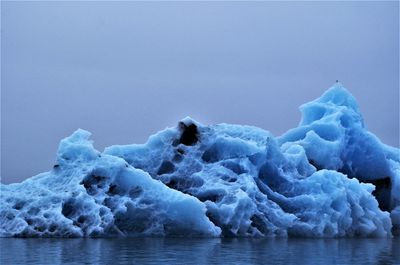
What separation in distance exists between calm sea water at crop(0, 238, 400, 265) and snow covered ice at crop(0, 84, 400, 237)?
1.81 metres

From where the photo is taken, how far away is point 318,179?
2544 cm

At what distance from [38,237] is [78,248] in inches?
201

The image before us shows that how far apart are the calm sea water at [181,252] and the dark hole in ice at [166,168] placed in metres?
5.47

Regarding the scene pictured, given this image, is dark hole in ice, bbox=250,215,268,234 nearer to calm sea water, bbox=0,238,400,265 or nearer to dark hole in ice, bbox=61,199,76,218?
calm sea water, bbox=0,238,400,265

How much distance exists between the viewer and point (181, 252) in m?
16.2

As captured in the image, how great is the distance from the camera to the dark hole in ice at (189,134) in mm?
25875

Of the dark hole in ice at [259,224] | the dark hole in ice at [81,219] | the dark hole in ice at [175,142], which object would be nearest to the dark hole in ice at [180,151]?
the dark hole in ice at [175,142]

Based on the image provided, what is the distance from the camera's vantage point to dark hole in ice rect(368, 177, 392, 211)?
29775 mm

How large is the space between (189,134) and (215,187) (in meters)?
3.01

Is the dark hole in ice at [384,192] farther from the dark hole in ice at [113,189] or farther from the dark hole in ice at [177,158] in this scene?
the dark hole in ice at [113,189]

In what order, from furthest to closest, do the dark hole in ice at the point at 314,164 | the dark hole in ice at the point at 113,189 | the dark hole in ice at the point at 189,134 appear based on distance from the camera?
the dark hole in ice at the point at 314,164 < the dark hole in ice at the point at 189,134 < the dark hole in ice at the point at 113,189

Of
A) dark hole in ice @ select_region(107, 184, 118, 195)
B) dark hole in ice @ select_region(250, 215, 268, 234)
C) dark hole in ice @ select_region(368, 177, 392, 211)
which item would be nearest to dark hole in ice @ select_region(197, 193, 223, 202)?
dark hole in ice @ select_region(250, 215, 268, 234)

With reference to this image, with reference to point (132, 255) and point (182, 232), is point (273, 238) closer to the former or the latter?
point (182, 232)

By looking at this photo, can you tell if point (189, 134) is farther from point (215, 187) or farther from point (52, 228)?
point (52, 228)
